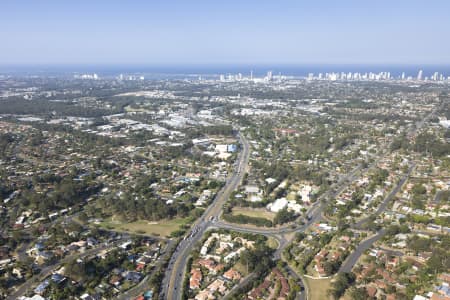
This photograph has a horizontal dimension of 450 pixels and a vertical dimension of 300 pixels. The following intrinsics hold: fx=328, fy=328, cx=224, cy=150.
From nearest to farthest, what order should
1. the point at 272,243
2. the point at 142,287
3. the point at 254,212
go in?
the point at 142,287 → the point at 272,243 → the point at 254,212

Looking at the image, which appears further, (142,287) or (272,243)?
(272,243)

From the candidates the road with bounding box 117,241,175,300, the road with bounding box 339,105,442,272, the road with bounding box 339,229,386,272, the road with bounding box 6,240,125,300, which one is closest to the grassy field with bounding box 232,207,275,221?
the road with bounding box 339,105,442,272

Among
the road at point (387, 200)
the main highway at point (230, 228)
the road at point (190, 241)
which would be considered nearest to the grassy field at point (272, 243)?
the main highway at point (230, 228)

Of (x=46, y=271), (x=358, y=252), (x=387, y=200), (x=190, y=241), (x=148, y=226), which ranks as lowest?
(x=46, y=271)

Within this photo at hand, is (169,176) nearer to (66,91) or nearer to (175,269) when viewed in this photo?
(175,269)

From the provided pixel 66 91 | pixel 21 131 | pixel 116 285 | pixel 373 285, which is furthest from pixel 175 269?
pixel 66 91

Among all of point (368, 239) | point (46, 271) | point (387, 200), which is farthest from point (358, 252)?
point (46, 271)

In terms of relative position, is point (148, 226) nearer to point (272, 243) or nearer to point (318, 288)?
point (272, 243)

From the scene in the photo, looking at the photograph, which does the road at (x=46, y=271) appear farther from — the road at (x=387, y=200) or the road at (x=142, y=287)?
the road at (x=387, y=200)
